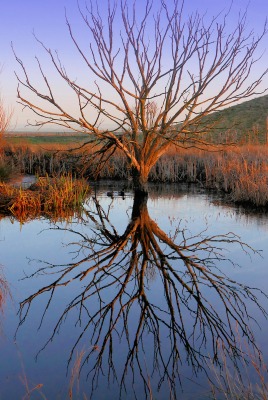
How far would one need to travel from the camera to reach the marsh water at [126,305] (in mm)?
3352

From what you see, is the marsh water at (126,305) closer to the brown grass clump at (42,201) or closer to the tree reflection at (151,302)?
the tree reflection at (151,302)

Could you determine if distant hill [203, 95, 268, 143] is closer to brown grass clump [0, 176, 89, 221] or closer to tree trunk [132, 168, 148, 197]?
tree trunk [132, 168, 148, 197]

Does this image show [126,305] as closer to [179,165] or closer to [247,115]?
[179,165]

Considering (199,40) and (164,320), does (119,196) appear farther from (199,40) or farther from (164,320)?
(164,320)

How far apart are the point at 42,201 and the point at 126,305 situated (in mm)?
6183

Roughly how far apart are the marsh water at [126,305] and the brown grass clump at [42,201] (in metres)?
1.19

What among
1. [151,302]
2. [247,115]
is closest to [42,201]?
[151,302]

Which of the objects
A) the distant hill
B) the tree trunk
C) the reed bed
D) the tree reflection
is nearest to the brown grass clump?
the tree trunk

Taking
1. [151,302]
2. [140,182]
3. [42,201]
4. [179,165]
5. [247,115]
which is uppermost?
[247,115]

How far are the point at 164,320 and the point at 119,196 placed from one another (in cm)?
844

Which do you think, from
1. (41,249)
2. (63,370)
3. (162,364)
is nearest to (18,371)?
(63,370)

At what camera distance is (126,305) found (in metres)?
4.57

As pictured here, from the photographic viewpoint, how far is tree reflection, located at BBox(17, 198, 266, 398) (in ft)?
12.0

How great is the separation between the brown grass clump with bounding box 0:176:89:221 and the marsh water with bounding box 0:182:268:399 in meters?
1.19
